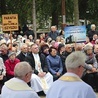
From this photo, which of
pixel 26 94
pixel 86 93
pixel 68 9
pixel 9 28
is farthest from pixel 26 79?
pixel 68 9

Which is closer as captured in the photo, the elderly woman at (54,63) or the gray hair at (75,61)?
the gray hair at (75,61)

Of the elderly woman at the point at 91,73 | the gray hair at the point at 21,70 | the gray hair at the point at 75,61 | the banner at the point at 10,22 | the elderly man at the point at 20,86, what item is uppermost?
the banner at the point at 10,22

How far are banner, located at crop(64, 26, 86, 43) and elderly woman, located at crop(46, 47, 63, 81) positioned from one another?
1923mm

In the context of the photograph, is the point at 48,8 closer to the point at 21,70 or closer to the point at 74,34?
the point at 74,34

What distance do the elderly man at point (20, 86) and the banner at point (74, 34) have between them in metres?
9.05

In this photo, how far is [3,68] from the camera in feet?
35.4

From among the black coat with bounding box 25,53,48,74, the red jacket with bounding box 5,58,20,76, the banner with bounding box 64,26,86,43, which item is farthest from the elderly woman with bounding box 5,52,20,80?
the banner with bounding box 64,26,86,43

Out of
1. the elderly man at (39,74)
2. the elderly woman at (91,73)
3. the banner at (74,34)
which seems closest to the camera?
the elderly man at (39,74)

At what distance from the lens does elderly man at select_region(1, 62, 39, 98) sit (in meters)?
4.32

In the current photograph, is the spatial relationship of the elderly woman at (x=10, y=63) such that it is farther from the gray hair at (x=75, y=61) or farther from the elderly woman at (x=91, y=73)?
the gray hair at (x=75, y=61)

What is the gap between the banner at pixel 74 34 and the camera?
1362cm

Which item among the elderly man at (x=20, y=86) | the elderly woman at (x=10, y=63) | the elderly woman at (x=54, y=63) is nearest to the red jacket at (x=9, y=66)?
the elderly woman at (x=10, y=63)

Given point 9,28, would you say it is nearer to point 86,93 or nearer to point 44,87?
point 44,87

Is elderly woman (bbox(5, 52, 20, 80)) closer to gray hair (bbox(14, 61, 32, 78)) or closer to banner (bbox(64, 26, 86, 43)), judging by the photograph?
banner (bbox(64, 26, 86, 43))
